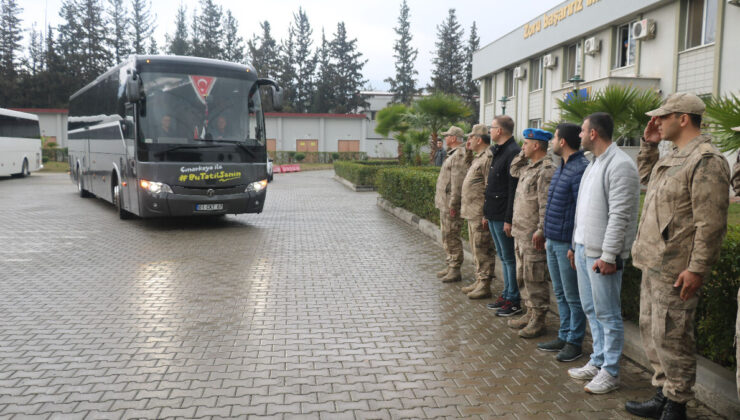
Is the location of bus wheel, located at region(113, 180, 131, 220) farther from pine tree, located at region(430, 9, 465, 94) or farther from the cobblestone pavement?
pine tree, located at region(430, 9, 465, 94)

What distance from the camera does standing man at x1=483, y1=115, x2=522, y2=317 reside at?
651 centimetres

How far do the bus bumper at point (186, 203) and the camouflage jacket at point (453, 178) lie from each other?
5.90 metres

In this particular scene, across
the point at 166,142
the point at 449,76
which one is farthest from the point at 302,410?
the point at 449,76

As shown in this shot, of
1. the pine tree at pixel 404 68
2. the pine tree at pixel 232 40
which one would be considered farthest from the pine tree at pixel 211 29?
the pine tree at pixel 404 68

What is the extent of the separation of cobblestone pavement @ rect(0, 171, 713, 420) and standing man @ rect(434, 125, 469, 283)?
46 centimetres

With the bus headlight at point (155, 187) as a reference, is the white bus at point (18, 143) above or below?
above

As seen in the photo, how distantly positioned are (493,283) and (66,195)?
18.4 m

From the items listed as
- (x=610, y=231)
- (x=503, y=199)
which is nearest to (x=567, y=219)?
(x=610, y=231)

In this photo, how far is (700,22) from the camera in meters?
18.6

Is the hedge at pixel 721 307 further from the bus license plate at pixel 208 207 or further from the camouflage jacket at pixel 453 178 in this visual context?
the bus license plate at pixel 208 207

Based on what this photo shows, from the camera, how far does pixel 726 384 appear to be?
4.00 m

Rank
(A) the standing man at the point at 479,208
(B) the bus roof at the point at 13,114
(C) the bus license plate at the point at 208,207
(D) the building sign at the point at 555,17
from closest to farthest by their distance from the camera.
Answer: (A) the standing man at the point at 479,208 < (C) the bus license plate at the point at 208,207 < (D) the building sign at the point at 555,17 < (B) the bus roof at the point at 13,114

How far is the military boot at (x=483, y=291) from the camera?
727 cm

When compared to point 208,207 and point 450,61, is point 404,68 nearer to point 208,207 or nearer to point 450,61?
point 450,61
